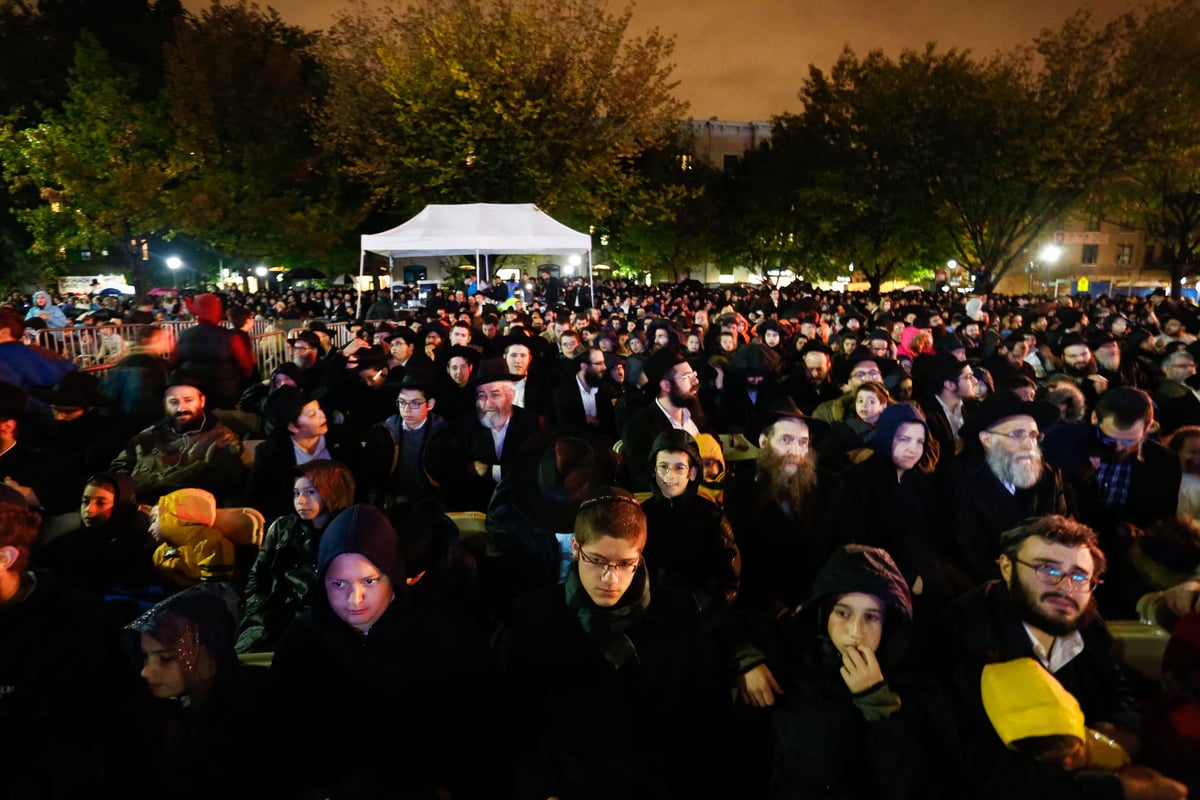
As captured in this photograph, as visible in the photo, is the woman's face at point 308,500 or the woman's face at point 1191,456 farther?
the woman's face at point 1191,456

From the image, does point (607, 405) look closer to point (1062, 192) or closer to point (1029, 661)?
point (1029, 661)

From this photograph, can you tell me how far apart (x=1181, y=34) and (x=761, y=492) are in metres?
32.7

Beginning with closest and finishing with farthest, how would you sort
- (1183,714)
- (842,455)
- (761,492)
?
(1183,714) → (761,492) → (842,455)

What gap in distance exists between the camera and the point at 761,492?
13.4ft

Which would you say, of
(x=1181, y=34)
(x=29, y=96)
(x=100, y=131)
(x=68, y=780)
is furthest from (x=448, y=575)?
(x=29, y=96)

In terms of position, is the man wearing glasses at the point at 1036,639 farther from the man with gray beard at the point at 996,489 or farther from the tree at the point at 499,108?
the tree at the point at 499,108

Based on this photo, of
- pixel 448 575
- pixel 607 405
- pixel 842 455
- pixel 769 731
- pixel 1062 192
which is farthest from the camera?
pixel 1062 192

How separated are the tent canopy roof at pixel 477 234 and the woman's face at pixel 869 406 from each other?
1058 centimetres

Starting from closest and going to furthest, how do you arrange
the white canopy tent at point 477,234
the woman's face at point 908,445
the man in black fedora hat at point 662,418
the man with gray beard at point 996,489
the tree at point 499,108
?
the man with gray beard at point 996,489 < the woman's face at point 908,445 < the man in black fedora hat at point 662,418 < the white canopy tent at point 477,234 < the tree at point 499,108

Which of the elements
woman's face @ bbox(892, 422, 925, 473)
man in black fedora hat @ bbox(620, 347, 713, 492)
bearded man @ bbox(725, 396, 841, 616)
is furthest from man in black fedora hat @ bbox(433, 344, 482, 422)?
woman's face @ bbox(892, 422, 925, 473)

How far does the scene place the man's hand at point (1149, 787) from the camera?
2.14 meters

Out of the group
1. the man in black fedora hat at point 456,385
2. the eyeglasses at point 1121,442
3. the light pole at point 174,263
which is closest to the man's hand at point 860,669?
the eyeglasses at point 1121,442

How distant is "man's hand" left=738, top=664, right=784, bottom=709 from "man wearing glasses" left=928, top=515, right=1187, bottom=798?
1.79 feet

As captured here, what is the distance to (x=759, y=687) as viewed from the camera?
2.69 m
